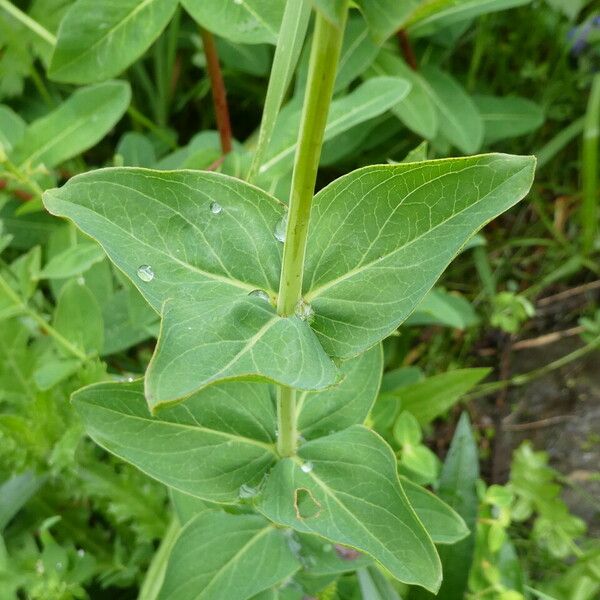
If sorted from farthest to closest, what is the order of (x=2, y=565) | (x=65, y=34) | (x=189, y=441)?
(x=65, y=34)
(x=2, y=565)
(x=189, y=441)

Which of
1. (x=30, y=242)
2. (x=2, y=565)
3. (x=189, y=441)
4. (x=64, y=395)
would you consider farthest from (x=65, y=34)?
(x=2, y=565)

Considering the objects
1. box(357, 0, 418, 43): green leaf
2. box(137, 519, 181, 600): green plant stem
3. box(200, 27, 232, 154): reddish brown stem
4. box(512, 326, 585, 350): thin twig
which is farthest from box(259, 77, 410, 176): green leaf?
box(512, 326, 585, 350): thin twig

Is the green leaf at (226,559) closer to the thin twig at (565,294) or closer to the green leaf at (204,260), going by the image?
the green leaf at (204,260)

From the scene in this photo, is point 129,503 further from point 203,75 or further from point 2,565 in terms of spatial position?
point 203,75

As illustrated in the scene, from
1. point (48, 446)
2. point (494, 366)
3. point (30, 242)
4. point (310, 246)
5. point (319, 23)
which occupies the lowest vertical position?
point (494, 366)

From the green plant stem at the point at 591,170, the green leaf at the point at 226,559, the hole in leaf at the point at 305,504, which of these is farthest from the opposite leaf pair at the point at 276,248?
the green plant stem at the point at 591,170

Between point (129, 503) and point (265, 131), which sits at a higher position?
point (265, 131)
